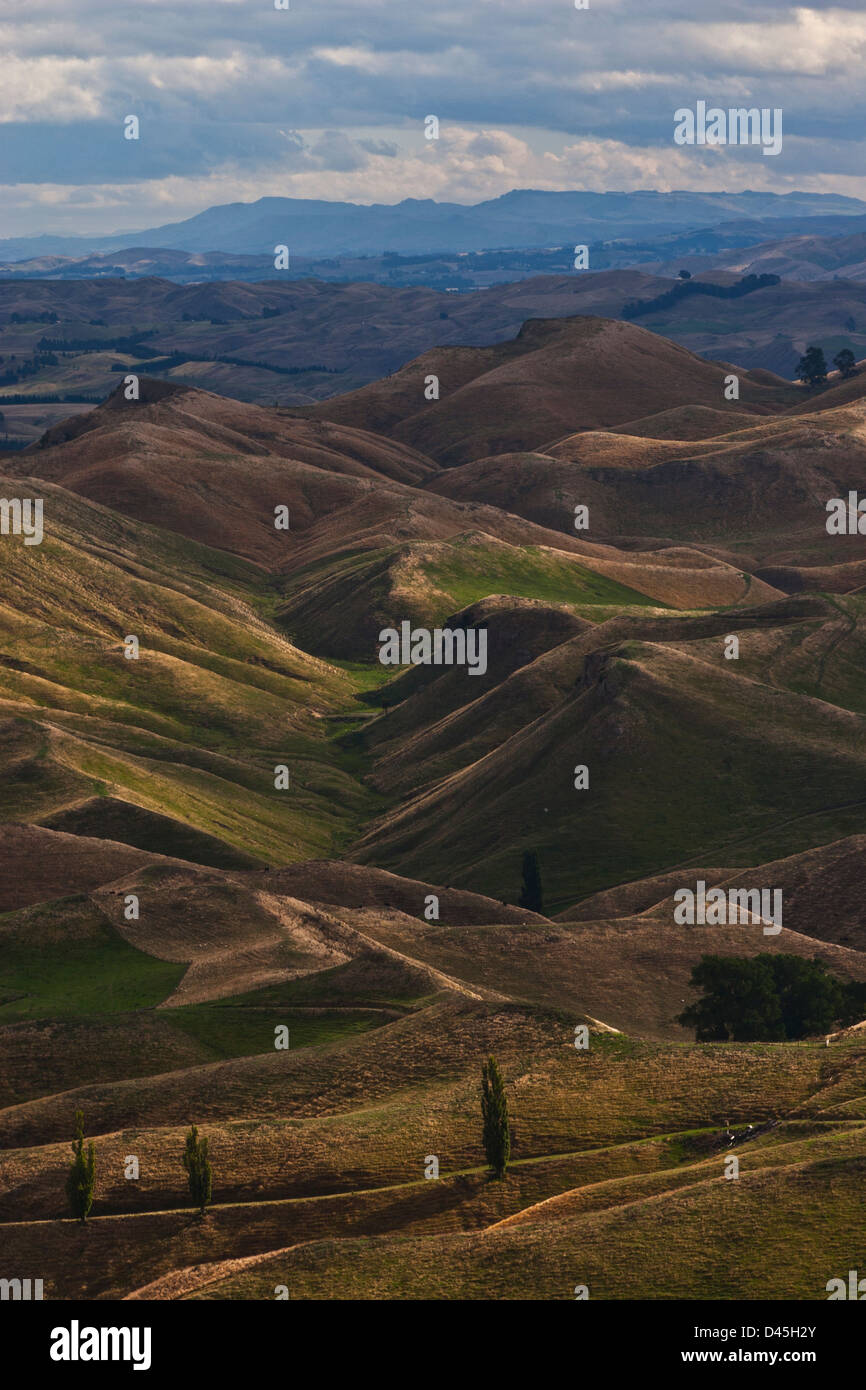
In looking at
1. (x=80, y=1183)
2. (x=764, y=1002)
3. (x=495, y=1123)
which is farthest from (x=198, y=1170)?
(x=764, y=1002)

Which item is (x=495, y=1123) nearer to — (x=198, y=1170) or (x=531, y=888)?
(x=198, y=1170)

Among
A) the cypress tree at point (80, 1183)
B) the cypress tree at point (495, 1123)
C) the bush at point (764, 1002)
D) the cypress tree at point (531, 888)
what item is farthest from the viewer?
the cypress tree at point (531, 888)

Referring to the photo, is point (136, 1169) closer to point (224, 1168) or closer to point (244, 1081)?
point (224, 1168)

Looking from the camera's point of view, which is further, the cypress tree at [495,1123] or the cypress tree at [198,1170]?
the cypress tree at [495,1123]

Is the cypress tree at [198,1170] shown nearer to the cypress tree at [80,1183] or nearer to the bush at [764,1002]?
the cypress tree at [80,1183]

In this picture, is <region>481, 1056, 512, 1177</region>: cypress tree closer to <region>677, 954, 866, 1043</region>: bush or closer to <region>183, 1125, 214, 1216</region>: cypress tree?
<region>183, 1125, 214, 1216</region>: cypress tree

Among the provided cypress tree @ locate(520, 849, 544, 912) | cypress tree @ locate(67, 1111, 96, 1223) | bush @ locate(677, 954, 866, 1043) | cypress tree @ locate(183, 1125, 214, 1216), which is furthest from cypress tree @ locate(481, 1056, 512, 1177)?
cypress tree @ locate(520, 849, 544, 912)

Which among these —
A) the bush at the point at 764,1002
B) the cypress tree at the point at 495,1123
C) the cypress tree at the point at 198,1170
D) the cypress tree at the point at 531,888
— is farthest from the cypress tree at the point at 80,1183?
the cypress tree at the point at 531,888

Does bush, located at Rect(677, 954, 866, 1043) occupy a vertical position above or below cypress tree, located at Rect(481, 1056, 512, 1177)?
above
